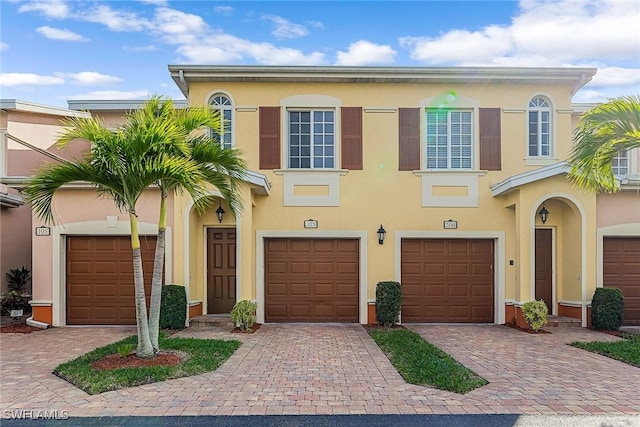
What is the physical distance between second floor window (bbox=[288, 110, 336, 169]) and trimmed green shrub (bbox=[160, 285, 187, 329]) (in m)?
4.24

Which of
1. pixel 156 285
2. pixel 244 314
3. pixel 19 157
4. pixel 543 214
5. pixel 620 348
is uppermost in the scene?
pixel 19 157

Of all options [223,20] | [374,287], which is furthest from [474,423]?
[223,20]

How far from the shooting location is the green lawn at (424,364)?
19.6ft

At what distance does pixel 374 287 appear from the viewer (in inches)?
443

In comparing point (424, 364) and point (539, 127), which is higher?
point (539, 127)

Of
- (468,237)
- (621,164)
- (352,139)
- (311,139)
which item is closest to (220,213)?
(311,139)

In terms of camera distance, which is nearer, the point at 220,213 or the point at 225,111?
the point at 220,213

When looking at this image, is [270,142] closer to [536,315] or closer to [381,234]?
[381,234]

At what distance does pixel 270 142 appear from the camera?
1134cm

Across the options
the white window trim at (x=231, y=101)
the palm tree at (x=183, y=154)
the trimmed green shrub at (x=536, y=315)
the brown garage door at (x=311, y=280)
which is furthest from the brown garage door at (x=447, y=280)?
the palm tree at (x=183, y=154)

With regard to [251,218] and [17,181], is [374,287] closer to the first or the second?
[251,218]

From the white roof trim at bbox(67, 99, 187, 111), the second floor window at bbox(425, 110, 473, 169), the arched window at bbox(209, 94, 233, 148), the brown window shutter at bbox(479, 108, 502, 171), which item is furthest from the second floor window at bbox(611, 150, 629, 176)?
the white roof trim at bbox(67, 99, 187, 111)

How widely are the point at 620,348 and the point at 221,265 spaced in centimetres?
892

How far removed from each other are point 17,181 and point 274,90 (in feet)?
21.1
